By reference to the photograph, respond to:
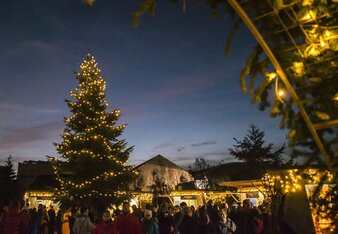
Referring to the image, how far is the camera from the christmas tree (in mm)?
21391

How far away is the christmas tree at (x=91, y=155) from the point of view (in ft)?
70.2

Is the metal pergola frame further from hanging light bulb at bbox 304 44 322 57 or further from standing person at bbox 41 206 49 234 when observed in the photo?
standing person at bbox 41 206 49 234

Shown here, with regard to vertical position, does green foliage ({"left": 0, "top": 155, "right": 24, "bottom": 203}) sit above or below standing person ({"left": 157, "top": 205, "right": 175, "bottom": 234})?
above

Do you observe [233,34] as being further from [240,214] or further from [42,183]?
[42,183]

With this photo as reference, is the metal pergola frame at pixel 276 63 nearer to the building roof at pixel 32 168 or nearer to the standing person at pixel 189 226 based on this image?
the standing person at pixel 189 226

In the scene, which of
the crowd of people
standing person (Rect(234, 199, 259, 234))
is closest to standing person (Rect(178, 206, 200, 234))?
the crowd of people

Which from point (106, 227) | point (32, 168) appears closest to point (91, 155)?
point (106, 227)

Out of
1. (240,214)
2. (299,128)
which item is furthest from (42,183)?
(299,128)

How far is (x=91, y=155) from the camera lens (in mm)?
21734

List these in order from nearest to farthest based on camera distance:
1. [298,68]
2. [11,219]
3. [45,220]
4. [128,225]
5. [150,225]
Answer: [298,68]
[11,219]
[128,225]
[150,225]
[45,220]

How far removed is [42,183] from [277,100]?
141 feet

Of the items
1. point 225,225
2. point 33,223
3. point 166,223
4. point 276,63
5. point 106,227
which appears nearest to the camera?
point 276,63

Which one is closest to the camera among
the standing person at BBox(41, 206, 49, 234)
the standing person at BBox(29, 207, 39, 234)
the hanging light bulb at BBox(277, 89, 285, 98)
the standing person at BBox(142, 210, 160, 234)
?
the hanging light bulb at BBox(277, 89, 285, 98)

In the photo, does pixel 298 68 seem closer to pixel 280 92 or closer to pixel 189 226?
pixel 280 92
